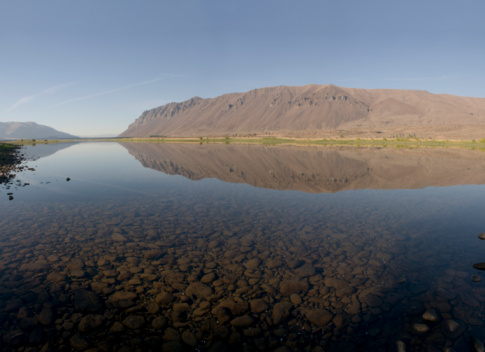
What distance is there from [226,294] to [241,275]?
1057 millimetres

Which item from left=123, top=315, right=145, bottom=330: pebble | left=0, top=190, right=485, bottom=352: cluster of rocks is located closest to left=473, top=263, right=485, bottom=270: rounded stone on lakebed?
left=0, top=190, right=485, bottom=352: cluster of rocks

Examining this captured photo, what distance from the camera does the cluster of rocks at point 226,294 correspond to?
5.51m

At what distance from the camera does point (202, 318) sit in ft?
20.0

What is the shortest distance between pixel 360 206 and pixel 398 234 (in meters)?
4.59

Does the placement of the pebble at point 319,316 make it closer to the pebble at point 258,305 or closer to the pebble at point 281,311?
the pebble at point 281,311

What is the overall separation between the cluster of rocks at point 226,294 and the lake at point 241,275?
3cm

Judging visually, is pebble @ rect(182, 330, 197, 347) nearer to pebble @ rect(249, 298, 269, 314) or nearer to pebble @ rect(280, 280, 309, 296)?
pebble @ rect(249, 298, 269, 314)

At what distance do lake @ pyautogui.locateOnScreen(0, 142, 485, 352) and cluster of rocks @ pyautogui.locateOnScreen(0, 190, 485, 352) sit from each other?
0.03m

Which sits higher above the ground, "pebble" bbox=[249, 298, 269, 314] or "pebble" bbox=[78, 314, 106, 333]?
"pebble" bbox=[78, 314, 106, 333]

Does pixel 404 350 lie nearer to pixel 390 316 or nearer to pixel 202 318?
pixel 390 316

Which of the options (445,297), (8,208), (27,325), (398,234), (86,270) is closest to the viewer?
(27,325)

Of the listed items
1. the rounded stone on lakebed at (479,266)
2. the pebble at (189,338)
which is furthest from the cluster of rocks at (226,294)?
the rounded stone on lakebed at (479,266)

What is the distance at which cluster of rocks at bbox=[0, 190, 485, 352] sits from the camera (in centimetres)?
551

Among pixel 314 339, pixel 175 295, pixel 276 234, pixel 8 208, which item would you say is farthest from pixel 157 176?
pixel 314 339
